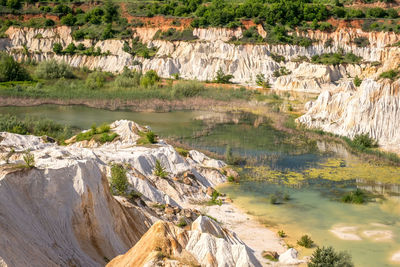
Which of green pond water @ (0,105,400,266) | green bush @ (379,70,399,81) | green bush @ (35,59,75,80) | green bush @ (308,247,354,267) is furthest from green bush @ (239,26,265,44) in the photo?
green bush @ (308,247,354,267)

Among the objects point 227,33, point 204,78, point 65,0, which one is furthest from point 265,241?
point 65,0

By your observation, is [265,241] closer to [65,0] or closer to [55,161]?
[55,161]

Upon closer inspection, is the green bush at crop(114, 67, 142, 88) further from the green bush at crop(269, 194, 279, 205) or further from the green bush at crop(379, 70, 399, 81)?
the green bush at crop(269, 194, 279, 205)

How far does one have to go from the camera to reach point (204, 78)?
70688 millimetres

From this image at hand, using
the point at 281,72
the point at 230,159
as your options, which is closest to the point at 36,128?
the point at 230,159

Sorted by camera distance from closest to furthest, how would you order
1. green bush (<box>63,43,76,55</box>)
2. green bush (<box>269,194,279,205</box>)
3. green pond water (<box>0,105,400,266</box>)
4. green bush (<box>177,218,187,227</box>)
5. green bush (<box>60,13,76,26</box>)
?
1. green bush (<box>177,218,187,227</box>)
2. green pond water (<box>0,105,400,266</box>)
3. green bush (<box>269,194,279,205</box>)
4. green bush (<box>63,43,76,55</box>)
5. green bush (<box>60,13,76,26</box>)

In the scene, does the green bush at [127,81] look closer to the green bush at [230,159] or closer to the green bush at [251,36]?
the green bush at [251,36]

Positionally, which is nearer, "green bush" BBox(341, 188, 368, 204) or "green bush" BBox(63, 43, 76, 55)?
"green bush" BBox(341, 188, 368, 204)

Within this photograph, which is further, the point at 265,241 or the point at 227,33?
the point at 227,33

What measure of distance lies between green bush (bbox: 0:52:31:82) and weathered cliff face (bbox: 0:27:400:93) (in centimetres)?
1623

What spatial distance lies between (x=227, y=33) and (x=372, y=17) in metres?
23.7

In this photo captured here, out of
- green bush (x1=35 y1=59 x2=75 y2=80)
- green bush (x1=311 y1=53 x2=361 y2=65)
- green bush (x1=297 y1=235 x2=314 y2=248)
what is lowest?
green bush (x1=35 y1=59 x2=75 y2=80)

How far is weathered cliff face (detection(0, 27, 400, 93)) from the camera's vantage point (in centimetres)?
6669

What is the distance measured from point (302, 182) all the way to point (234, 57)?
48.9 meters
